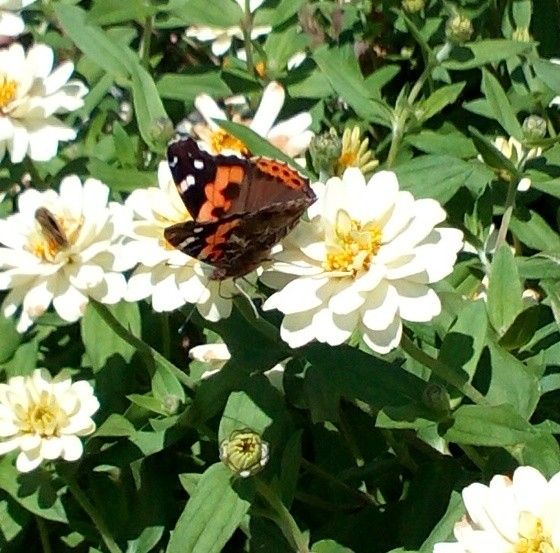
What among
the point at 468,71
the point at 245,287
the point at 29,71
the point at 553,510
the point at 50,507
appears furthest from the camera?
the point at 468,71

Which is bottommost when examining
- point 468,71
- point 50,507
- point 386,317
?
point 50,507

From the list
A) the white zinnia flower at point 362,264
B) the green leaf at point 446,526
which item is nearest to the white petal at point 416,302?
the white zinnia flower at point 362,264

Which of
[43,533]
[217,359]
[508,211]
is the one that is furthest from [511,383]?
[43,533]

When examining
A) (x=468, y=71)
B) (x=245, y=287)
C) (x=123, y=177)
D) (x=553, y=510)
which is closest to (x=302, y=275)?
(x=245, y=287)

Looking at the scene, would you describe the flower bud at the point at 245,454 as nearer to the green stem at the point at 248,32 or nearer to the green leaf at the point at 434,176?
the green leaf at the point at 434,176

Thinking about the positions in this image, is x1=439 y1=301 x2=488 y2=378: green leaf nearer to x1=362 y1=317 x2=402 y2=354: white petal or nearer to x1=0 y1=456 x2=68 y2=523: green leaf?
x1=362 y1=317 x2=402 y2=354: white petal

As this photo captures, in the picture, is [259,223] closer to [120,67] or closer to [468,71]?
[120,67]

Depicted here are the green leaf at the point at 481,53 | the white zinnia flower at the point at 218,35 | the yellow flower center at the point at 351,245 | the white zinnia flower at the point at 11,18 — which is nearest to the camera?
the yellow flower center at the point at 351,245
